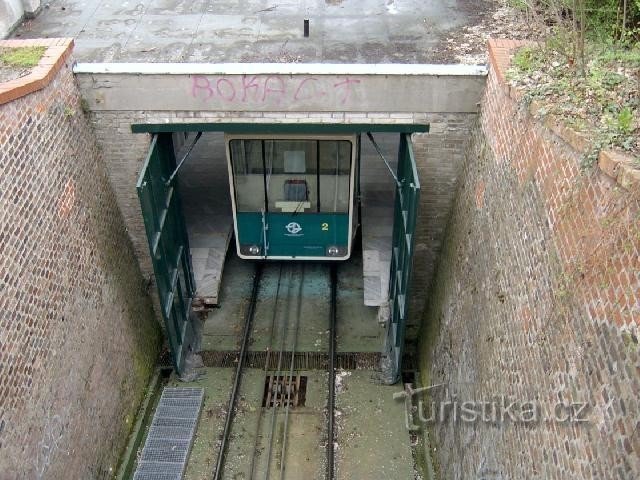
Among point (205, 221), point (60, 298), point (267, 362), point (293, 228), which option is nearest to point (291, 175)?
point (293, 228)

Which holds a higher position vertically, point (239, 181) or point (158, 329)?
point (239, 181)

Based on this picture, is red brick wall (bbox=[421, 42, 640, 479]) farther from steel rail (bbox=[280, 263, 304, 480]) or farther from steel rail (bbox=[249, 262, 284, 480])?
steel rail (bbox=[249, 262, 284, 480])

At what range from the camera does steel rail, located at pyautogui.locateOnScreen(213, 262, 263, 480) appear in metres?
8.59

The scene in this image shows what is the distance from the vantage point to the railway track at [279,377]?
8633 mm

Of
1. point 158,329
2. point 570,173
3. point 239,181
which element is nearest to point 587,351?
point 570,173

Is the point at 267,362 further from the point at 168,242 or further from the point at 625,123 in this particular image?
the point at 625,123

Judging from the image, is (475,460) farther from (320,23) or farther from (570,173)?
(320,23)

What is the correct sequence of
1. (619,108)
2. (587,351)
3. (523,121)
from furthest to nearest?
(523,121), (619,108), (587,351)

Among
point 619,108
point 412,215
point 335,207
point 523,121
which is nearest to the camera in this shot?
point 619,108

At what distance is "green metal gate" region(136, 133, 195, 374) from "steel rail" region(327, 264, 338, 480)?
257cm

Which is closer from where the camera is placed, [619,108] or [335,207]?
[619,108]

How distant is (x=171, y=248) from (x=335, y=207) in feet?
9.19

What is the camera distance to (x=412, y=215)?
306 inches

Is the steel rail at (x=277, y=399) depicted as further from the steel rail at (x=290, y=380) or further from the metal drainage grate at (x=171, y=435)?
the metal drainage grate at (x=171, y=435)
